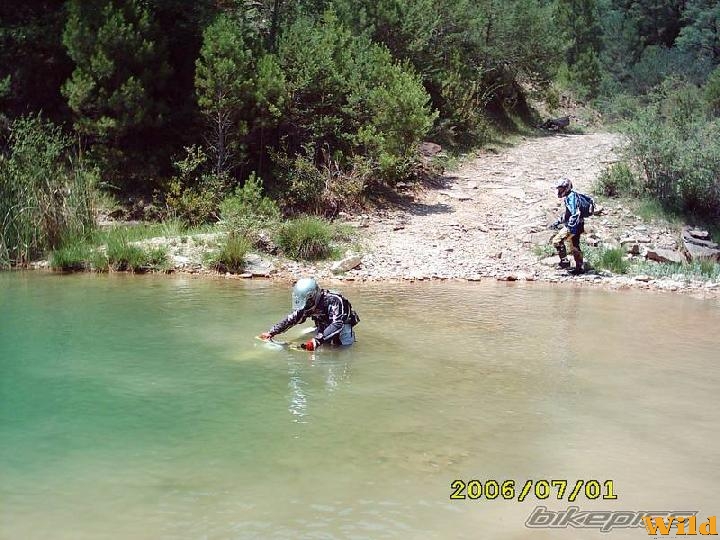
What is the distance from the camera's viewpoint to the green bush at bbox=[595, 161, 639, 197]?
17.1 meters

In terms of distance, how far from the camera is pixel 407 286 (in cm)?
1286

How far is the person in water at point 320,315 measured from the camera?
8.36 m

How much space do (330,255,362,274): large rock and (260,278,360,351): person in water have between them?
14.7ft

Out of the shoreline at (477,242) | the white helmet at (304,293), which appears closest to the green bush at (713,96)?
the shoreline at (477,242)

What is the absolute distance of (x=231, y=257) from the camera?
43.8 feet

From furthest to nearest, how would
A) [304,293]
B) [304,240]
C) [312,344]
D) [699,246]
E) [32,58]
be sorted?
[32,58] < [699,246] < [304,240] < [312,344] < [304,293]

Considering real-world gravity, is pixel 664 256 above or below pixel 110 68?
below

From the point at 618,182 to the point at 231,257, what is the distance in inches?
369

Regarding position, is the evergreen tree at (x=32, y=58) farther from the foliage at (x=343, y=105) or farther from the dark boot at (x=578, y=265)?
the dark boot at (x=578, y=265)

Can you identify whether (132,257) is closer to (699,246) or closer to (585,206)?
(585,206)

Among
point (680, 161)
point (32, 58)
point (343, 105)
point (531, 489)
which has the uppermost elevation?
point (32, 58)

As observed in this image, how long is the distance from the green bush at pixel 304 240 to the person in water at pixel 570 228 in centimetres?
425

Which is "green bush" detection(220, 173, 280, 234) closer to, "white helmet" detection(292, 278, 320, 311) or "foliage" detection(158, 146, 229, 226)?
"foliage" detection(158, 146, 229, 226)

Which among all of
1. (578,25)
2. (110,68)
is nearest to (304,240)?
(110,68)
